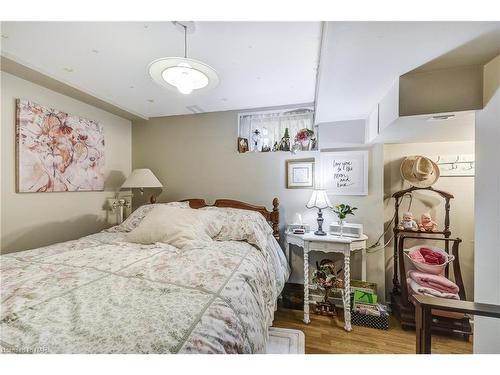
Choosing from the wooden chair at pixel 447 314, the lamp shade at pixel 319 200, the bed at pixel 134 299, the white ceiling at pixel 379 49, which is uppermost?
the white ceiling at pixel 379 49

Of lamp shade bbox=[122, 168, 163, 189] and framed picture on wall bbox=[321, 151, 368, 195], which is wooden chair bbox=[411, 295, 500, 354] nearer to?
framed picture on wall bbox=[321, 151, 368, 195]

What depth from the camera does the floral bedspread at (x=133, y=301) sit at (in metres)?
0.63

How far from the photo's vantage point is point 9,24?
126 cm

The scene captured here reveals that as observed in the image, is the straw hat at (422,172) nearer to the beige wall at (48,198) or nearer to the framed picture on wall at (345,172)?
the framed picture on wall at (345,172)

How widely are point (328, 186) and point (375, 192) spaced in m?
0.47

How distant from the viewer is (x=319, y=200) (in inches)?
83.6

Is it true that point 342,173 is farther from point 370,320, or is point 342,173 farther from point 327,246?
point 370,320

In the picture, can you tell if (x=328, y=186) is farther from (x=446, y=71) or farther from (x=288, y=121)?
(x=446, y=71)

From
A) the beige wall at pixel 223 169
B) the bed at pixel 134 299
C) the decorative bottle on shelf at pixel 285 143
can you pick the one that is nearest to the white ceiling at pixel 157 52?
the decorative bottle on shelf at pixel 285 143

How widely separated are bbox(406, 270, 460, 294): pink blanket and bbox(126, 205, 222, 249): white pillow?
1.77 metres

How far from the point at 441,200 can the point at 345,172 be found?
37.2 inches

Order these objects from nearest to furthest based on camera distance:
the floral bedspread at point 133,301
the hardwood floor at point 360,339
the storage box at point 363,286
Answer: the floral bedspread at point 133,301, the hardwood floor at point 360,339, the storage box at point 363,286

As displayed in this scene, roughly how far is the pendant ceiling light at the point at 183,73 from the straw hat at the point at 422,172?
2003 millimetres
